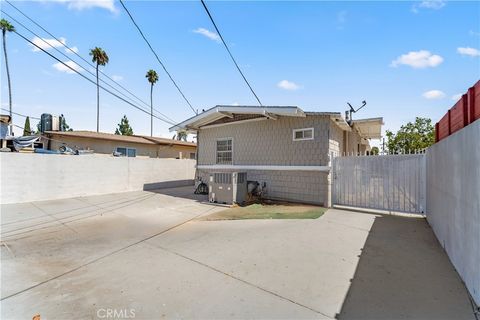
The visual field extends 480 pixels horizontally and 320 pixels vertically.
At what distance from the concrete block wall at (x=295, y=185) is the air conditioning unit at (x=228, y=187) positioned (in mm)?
1113

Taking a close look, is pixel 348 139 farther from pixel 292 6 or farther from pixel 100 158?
pixel 100 158

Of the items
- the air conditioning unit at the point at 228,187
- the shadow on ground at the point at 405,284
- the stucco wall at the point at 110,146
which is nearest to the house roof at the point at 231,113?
the air conditioning unit at the point at 228,187

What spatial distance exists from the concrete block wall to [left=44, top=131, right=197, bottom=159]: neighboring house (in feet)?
40.4

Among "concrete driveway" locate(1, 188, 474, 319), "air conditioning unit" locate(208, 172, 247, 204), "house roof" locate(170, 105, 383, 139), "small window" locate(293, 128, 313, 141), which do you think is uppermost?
"house roof" locate(170, 105, 383, 139)

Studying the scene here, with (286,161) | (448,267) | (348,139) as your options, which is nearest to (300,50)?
(286,161)

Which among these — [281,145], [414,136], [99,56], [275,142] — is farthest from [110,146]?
[414,136]

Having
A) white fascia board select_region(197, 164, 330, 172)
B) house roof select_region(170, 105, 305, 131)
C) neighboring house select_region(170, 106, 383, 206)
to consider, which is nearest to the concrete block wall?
neighboring house select_region(170, 106, 383, 206)

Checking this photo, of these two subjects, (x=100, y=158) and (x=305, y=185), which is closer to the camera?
(x=305, y=185)

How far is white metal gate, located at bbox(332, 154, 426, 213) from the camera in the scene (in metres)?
6.67

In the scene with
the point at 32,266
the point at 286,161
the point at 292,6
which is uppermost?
the point at 292,6

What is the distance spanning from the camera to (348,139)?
36.9 feet

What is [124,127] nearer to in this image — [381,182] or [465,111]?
[381,182]

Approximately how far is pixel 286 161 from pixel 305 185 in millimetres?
1246

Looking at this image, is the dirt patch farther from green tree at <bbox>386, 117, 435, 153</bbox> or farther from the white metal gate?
green tree at <bbox>386, 117, 435, 153</bbox>
